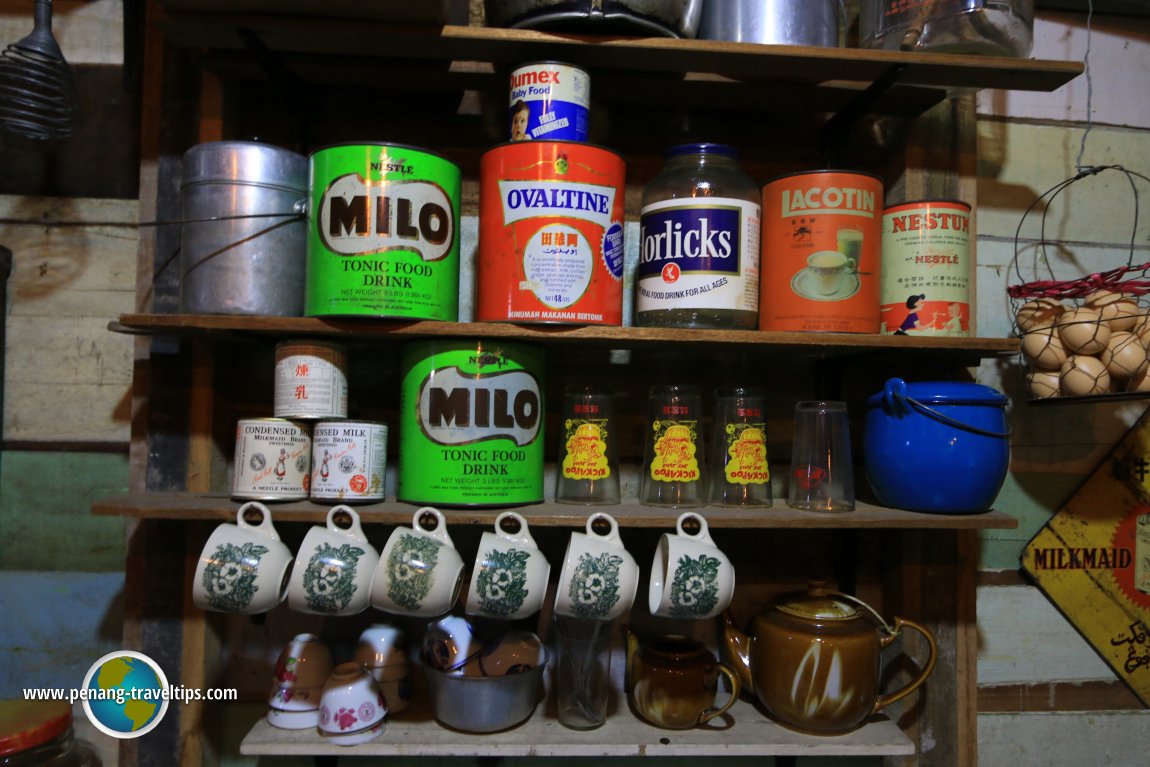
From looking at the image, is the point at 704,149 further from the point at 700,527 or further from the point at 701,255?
the point at 700,527

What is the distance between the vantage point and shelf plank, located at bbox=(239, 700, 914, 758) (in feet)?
3.07

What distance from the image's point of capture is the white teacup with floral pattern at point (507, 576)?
2.92 feet

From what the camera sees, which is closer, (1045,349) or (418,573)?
(418,573)

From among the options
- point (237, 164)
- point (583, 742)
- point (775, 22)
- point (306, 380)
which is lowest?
point (583, 742)

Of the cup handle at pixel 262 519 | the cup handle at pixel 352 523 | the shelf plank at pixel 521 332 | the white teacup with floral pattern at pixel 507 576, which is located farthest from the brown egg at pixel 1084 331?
the cup handle at pixel 262 519

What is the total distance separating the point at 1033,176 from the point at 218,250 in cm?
134

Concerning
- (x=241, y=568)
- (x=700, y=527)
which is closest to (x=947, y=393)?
(x=700, y=527)

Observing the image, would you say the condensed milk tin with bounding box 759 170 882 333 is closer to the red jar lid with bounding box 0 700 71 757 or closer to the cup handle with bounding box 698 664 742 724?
the cup handle with bounding box 698 664 742 724

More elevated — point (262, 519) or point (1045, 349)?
point (1045, 349)

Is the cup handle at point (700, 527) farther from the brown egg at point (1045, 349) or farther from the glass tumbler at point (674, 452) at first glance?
the brown egg at point (1045, 349)

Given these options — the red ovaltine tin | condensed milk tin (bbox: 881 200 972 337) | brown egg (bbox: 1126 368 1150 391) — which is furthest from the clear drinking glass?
brown egg (bbox: 1126 368 1150 391)

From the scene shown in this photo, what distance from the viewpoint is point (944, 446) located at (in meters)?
0.95

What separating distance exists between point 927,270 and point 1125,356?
0.32 meters

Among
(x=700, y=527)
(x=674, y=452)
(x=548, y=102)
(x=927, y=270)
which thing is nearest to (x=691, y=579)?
(x=700, y=527)
